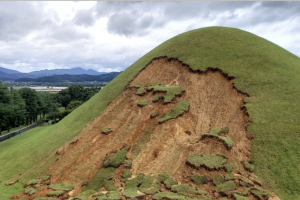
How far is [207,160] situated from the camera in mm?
13375

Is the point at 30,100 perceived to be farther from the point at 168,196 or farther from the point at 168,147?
the point at 168,196

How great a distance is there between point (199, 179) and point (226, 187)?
165 cm

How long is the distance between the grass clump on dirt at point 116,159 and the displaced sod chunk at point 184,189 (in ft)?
16.3

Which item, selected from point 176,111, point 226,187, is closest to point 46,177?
point 176,111

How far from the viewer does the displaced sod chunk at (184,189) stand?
467 inches

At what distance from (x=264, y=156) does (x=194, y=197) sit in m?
6.03

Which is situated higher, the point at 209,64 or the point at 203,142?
the point at 209,64

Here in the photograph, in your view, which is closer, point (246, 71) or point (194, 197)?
point (194, 197)

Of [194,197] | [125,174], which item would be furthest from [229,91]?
[125,174]

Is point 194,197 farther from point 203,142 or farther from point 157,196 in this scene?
point 203,142

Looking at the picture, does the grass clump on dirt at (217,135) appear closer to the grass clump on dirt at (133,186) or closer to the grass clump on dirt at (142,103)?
the grass clump on dirt at (133,186)

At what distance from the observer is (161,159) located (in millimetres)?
14656

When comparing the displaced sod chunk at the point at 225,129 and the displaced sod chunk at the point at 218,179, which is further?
the displaced sod chunk at the point at 225,129

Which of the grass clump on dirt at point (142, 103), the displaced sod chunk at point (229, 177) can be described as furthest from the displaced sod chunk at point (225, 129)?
the grass clump on dirt at point (142, 103)
